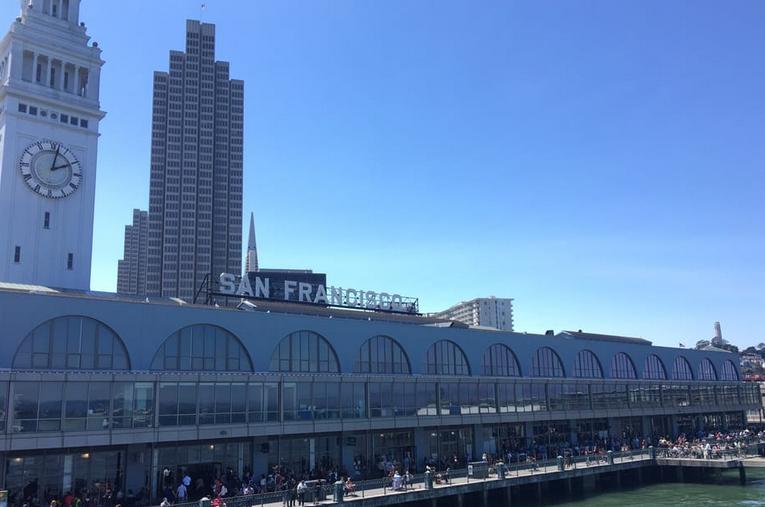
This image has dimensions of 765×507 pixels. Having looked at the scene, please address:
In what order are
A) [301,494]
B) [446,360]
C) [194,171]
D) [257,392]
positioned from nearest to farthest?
[301,494] → [257,392] → [446,360] → [194,171]

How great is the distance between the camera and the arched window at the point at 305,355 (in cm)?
5259

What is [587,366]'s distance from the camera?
79938 mm

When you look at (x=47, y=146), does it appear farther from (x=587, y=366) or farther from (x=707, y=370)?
(x=707, y=370)

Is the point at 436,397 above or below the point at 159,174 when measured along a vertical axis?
below

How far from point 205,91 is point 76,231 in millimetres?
134169

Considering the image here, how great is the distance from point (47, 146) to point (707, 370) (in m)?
88.5

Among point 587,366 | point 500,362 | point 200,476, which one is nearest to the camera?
point 200,476

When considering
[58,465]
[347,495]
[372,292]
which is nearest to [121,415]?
[58,465]

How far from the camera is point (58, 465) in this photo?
4000 cm

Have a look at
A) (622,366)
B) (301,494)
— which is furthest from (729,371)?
(301,494)

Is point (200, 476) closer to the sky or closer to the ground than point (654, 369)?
closer to the ground

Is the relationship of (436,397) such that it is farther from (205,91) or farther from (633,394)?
(205,91)

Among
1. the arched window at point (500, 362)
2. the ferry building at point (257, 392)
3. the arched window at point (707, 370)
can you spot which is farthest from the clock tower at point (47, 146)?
the arched window at point (707, 370)

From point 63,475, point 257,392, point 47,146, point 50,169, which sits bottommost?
point 63,475
